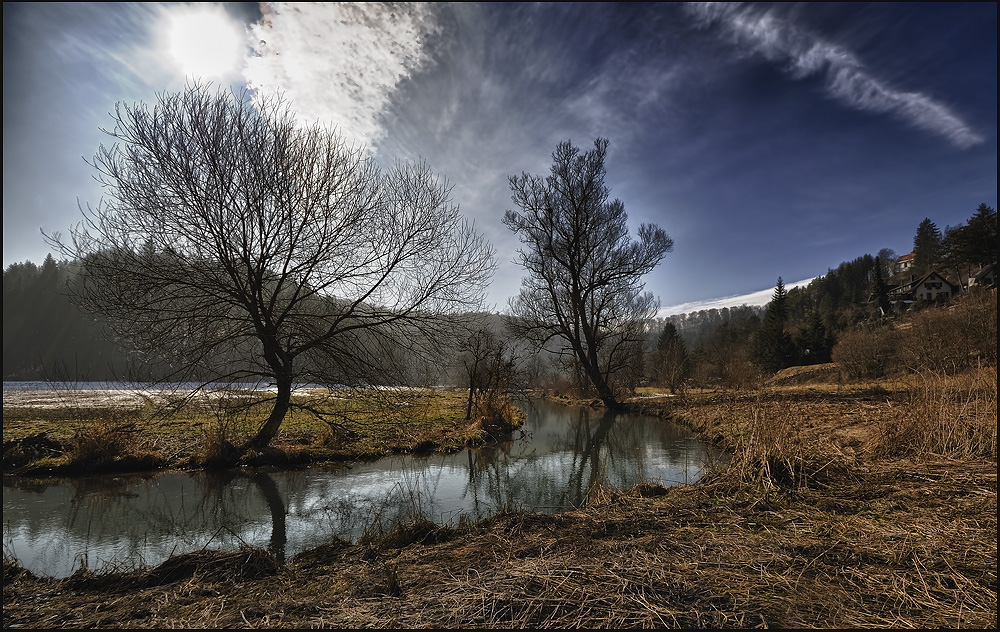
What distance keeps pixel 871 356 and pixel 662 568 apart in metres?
27.2

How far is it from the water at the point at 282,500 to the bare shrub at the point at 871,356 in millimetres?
18138

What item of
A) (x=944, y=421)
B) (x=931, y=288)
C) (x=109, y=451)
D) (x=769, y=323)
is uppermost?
(x=931, y=288)

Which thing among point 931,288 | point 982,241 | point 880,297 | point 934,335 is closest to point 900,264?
point 931,288

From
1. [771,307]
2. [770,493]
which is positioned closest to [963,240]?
[771,307]

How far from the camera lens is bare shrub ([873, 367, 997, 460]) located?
5.44 metres

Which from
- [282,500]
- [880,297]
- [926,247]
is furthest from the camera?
[926,247]

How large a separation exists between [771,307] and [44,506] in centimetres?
5690

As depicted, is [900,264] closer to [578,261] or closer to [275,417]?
[578,261]

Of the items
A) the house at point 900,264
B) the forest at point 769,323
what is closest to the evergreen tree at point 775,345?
the forest at point 769,323

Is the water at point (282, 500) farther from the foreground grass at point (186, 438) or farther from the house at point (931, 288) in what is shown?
the house at point (931, 288)

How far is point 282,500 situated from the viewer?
253 inches

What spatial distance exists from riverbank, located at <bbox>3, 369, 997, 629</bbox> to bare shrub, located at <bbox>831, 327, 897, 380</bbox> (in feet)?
68.6

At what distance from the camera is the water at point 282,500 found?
15.2ft

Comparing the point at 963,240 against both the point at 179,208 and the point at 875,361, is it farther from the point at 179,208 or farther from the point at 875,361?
the point at 179,208
